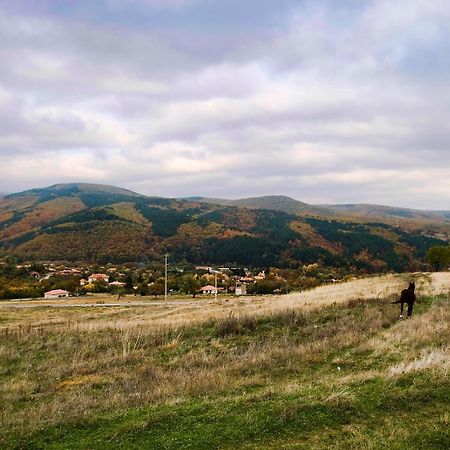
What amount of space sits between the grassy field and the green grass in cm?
3

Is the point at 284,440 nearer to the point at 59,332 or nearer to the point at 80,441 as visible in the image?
the point at 80,441

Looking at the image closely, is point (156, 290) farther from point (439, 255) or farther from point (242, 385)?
point (242, 385)

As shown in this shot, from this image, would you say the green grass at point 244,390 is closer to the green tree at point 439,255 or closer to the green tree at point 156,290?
the green tree at point 439,255

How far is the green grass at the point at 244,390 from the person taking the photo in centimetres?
739

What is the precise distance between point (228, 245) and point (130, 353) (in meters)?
Answer: 177

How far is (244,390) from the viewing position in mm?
10086

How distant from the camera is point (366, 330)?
619 inches

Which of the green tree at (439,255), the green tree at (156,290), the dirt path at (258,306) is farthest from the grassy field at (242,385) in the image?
the green tree at (156,290)

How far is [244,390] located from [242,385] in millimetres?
369

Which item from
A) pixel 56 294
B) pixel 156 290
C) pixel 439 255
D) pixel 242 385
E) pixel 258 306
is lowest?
pixel 56 294

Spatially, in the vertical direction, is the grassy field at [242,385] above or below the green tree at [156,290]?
above

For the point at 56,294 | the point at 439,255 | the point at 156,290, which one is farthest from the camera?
the point at 56,294

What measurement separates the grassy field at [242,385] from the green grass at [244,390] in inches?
1.3

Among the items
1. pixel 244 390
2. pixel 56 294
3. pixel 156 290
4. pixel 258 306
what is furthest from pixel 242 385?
pixel 56 294
